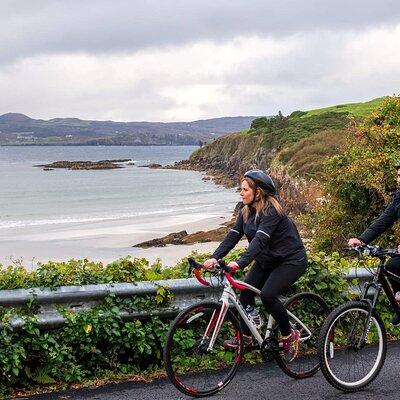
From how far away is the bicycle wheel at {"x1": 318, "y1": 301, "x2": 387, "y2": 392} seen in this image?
6.48 m

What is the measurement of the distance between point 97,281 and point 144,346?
844mm

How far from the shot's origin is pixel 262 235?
6543mm

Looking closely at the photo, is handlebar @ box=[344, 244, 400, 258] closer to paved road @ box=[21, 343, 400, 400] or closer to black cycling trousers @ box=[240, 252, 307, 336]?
black cycling trousers @ box=[240, 252, 307, 336]

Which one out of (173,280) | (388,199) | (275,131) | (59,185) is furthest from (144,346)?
(59,185)

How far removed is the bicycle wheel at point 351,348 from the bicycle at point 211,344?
585mm

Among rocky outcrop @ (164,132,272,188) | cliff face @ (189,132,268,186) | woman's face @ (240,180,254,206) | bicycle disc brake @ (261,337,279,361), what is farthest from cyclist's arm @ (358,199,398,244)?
cliff face @ (189,132,268,186)

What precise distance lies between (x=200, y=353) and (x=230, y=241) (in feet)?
3.72

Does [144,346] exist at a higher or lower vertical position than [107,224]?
higher

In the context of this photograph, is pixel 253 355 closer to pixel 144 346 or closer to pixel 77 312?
pixel 144 346

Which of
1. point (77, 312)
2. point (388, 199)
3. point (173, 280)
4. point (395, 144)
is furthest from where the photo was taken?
point (395, 144)

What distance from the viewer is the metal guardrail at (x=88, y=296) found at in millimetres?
6715

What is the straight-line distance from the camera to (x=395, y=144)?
20156mm

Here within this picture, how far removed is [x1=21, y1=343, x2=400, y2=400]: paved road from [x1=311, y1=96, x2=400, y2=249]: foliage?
1235 cm

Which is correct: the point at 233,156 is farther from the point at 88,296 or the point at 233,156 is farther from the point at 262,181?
the point at 262,181
